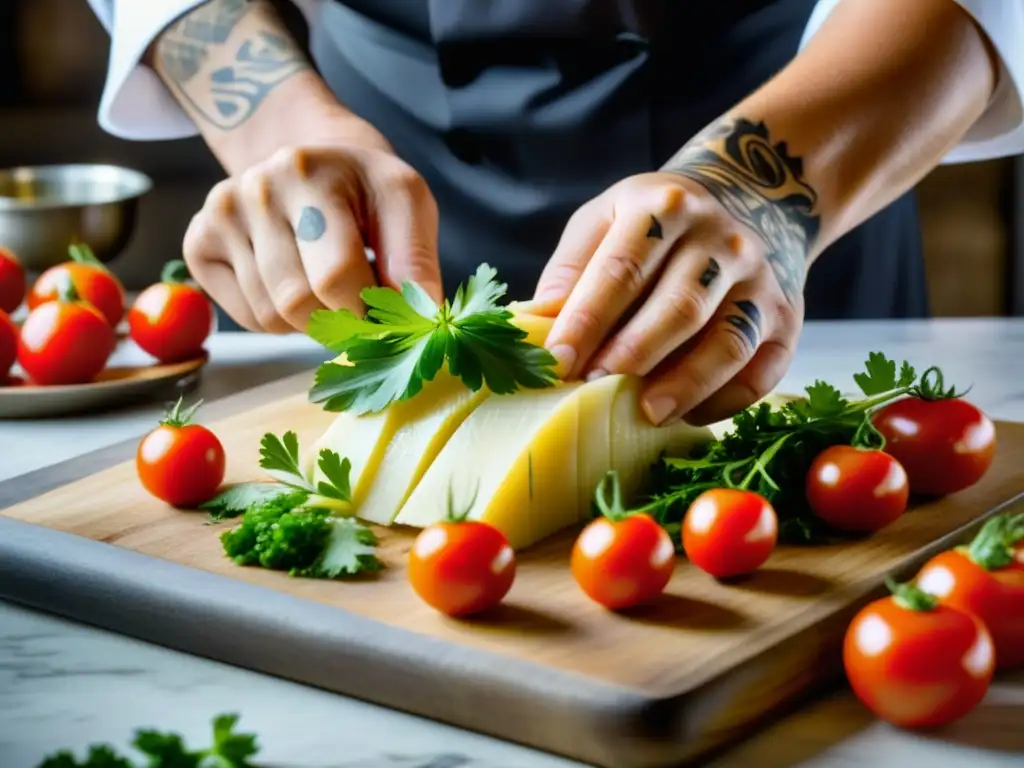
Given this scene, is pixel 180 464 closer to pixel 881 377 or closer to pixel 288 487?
pixel 288 487

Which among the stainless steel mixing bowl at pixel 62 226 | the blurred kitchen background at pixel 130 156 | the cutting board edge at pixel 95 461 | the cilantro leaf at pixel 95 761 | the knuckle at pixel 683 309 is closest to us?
the cilantro leaf at pixel 95 761

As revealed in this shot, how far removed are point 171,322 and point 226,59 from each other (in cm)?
52

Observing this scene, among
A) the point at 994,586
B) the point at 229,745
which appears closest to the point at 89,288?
the point at 229,745

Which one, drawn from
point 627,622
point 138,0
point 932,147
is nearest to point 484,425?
point 627,622

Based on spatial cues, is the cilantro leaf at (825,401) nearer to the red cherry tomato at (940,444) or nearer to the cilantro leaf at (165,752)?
the red cherry tomato at (940,444)

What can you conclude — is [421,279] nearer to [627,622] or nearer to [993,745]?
[627,622]

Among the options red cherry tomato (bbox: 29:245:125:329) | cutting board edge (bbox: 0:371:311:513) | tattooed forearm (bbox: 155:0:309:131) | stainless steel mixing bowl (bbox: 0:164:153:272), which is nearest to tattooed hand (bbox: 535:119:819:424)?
cutting board edge (bbox: 0:371:311:513)

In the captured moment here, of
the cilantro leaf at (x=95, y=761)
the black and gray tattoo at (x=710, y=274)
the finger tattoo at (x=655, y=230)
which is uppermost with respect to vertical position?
the finger tattoo at (x=655, y=230)

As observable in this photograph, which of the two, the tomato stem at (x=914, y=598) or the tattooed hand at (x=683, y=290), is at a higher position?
the tattooed hand at (x=683, y=290)

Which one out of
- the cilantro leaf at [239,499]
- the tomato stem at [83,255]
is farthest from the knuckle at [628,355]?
the tomato stem at [83,255]

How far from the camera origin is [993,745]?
57.2 inches

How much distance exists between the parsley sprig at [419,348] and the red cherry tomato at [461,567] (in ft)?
1.11

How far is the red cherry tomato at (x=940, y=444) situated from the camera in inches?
78.5

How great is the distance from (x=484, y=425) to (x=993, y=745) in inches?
30.8
